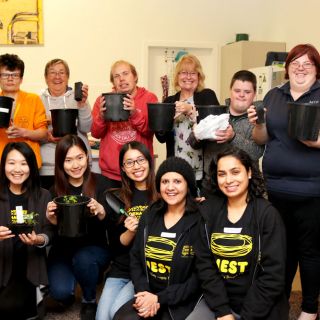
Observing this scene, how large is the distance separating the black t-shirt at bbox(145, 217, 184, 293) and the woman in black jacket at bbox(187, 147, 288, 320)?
0.38 feet

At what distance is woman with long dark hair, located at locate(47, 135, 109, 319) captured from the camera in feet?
7.11

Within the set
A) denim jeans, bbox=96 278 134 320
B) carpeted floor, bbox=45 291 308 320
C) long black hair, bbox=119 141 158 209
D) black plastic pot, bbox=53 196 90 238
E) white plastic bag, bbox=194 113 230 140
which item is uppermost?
white plastic bag, bbox=194 113 230 140

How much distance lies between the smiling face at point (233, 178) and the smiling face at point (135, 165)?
0.43 metres

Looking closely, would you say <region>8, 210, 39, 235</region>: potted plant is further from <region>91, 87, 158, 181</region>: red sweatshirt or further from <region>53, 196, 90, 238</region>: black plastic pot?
<region>91, 87, 158, 181</region>: red sweatshirt

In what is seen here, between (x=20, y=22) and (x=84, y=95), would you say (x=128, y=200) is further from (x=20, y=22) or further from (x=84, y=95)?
(x=20, y=22)

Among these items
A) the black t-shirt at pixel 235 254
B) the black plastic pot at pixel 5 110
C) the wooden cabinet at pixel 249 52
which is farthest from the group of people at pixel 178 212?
the wooden cabinet at pixel 249 52

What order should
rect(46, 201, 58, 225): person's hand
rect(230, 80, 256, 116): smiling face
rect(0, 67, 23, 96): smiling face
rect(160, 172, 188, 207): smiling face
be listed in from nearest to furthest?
rect(160, 172, 188, 207): smiling face < rect(46, 201, 58, 225): person's hand < rect(230, 80, 256, 116): smiling face < rect(0, 67, 23, 96): smiling face

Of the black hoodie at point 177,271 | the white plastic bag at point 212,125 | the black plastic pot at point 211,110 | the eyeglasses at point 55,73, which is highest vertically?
the eyeglasses at point 55,73

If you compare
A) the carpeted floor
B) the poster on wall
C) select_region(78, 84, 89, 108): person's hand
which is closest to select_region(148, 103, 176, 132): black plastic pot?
select_region(78, 84, 89, 108): person's hand

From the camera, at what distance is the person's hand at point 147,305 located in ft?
5.77

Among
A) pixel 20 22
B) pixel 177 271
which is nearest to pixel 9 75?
pixel 177 271

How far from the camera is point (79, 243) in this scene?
7.48 feet

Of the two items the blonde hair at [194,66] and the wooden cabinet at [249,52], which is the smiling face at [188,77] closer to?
the blonde hair at [194,66]

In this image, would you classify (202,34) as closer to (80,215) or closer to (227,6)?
(227,6)
